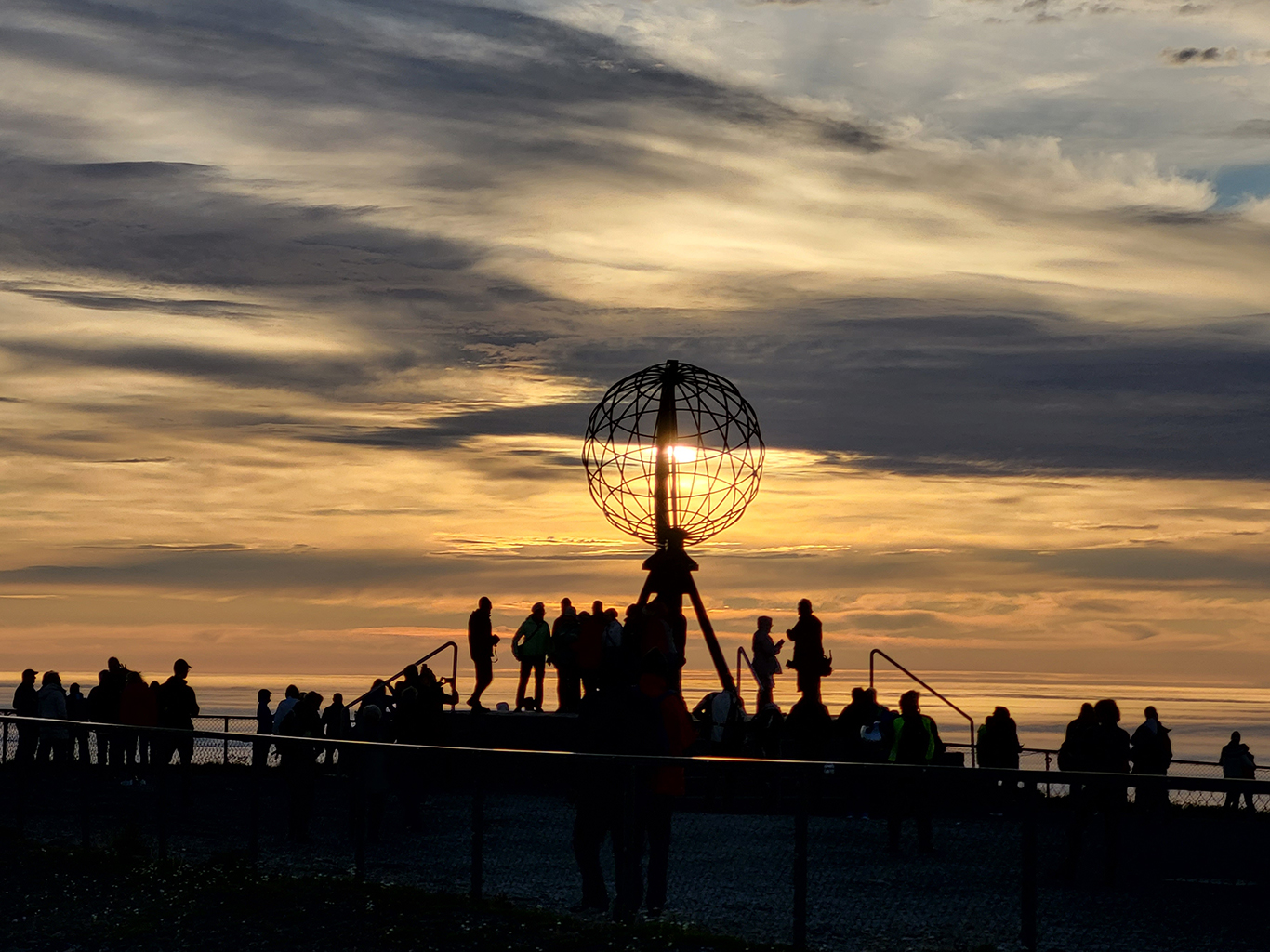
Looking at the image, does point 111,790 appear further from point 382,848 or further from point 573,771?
point 573,771

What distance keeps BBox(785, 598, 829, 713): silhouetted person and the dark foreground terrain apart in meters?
11.2

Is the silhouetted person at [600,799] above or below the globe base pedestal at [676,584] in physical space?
below

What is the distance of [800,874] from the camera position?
480 inches

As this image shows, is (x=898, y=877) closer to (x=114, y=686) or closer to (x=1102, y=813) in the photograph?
(x=1102, y=813)

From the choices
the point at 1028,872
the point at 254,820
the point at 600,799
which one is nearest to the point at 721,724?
the point at 254,820

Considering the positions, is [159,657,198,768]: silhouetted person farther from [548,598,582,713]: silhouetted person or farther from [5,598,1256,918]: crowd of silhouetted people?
[548,598,582,713]: silhouetted person

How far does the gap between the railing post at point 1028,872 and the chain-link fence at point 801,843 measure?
1 centimetres

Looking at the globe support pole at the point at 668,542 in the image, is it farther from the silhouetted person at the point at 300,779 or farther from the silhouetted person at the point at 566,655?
the silhouetted person at the point at 300,779

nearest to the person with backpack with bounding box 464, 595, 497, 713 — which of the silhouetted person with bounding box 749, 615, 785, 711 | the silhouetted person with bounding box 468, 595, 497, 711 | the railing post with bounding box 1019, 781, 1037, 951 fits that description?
the silhouetted person with bounding box 468, 595, 497, 711

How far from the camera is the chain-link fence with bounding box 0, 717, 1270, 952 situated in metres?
11.5

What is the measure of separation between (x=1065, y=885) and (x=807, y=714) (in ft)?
39.6

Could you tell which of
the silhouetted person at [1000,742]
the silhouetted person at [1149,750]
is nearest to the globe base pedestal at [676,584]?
the silhouetted person at [1000,742]

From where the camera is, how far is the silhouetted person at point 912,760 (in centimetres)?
1246

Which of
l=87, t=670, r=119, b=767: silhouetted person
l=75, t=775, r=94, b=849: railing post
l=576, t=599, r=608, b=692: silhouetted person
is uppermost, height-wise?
l=576, t=599, r=608, b=692: silhouetted person
